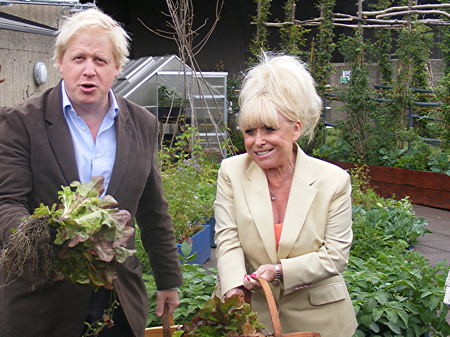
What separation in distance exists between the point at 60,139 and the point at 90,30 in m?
Result: 0.41

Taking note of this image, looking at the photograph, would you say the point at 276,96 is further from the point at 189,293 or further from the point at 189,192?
the point at 189,192

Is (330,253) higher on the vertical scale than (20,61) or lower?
lower

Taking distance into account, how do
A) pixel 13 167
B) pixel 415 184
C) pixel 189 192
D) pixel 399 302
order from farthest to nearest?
pixel 415 184 → pixel 189 192 → pixel 399 302 → pixel 13 167

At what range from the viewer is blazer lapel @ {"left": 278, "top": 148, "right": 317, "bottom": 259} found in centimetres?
299

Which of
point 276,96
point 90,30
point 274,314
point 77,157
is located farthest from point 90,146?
point 274,314

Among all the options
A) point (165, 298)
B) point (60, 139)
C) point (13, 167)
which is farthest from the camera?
point (165, 298)

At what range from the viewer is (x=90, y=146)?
2703 mm

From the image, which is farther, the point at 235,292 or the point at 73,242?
the point at 235,292

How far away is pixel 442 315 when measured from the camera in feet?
13.9

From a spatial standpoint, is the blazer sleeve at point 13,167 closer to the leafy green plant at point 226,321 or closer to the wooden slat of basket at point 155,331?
the leafy green plant at point 226,321

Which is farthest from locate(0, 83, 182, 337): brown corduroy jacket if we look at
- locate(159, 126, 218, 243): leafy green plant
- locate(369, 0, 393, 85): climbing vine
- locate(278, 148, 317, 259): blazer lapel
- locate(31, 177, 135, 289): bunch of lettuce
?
locate(369, 0, 393, 85): climbing vine

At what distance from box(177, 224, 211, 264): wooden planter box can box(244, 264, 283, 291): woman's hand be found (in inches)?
142

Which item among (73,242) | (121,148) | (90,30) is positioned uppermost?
(90,30)

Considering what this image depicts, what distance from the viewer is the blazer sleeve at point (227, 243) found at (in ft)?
9.73
